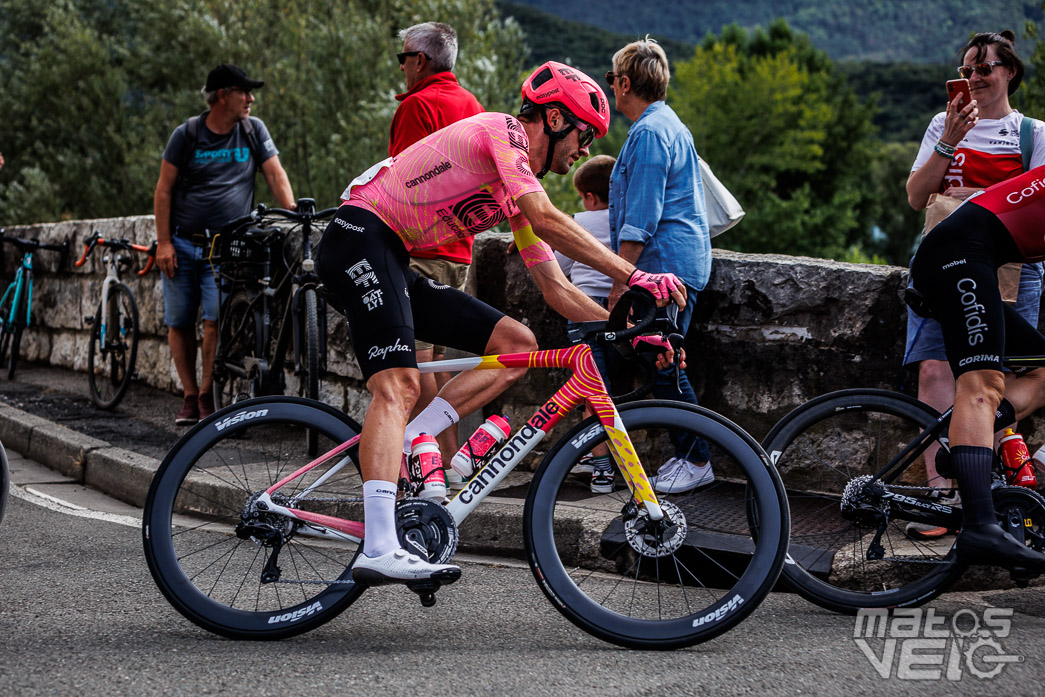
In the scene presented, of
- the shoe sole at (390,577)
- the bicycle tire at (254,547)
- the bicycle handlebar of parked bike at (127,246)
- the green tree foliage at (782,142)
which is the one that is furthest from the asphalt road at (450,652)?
the green tree foliage at (782,142)

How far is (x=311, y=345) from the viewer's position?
541 cm

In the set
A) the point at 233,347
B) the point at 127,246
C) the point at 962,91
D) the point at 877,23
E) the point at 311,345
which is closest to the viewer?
the point at 962,91

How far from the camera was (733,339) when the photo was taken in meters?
4.95

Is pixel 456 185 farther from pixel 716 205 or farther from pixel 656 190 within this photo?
pixel 716 205

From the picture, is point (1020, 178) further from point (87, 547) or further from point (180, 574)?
point (87, 547)

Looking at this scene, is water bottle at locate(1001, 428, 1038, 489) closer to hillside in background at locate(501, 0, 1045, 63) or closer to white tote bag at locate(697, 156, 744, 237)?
white tote bag at locate(697, 156, 744, 237)

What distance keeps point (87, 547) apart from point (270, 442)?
53.8 inches

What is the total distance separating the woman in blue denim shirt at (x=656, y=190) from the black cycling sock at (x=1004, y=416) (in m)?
1.24

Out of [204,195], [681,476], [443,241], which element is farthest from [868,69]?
[681,476]

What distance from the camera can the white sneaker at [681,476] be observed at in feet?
11.0

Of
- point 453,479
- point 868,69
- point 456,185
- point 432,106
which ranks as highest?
point 868,69

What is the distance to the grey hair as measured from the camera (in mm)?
5059

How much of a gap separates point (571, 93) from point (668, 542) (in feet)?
4.85

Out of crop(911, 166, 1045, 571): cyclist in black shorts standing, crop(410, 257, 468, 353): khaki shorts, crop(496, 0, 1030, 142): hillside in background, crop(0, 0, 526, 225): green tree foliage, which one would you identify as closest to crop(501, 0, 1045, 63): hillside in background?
crop(496, 0, 1030, 142): hillside in background
